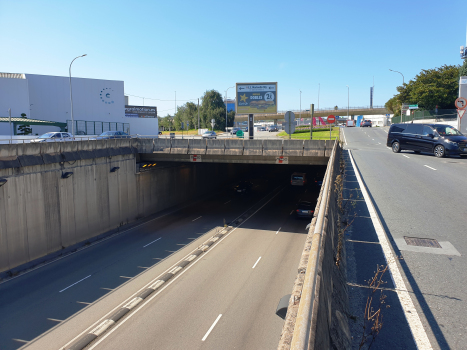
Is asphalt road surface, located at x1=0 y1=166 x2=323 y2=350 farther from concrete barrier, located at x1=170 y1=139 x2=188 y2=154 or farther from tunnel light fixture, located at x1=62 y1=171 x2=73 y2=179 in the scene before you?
concrete barrier, located at x1=170 y1=139 x2=188 y2=154

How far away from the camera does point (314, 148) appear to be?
26.7 m

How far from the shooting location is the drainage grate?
20.1ft

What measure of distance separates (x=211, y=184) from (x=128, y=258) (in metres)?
24.9

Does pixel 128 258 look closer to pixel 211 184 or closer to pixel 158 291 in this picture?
pixel 158 291

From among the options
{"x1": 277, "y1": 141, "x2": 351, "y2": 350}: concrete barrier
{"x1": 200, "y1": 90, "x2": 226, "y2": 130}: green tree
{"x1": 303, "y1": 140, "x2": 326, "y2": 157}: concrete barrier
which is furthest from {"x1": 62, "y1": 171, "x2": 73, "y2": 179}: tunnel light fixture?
{"x1": 200, "y1": 90, "x2": 226, "y2": 130}: green tree

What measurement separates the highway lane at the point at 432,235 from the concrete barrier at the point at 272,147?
12987 millimetres

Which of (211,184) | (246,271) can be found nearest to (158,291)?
(246,271)

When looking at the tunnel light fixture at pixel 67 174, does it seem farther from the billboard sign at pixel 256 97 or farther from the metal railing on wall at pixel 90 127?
the metal railing on wall at pixel 90 127

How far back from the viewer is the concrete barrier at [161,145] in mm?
30109

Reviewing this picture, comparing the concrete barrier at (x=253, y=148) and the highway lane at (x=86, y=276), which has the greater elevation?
the concrete barrier at (x=253, y=148)

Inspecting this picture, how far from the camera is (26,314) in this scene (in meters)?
15.6

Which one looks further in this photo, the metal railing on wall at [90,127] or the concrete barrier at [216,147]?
the metal railing on wall at [90,127]

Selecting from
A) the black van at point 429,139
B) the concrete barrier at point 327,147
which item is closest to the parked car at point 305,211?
the concrete barrier at point 327,147

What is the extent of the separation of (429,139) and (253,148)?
12744mm
